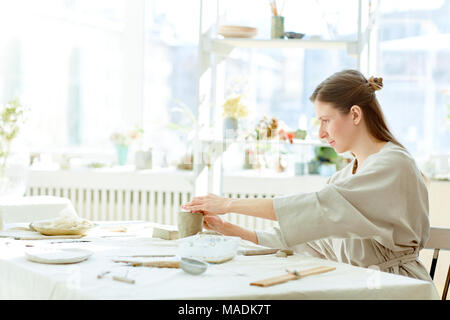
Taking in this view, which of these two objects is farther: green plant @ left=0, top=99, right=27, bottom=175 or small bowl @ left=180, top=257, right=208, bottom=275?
green plant @ left=0, top=99, right=27, bottom=175

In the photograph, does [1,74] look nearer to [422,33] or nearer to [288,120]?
[288,120]

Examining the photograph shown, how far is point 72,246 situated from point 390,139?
1072 mm

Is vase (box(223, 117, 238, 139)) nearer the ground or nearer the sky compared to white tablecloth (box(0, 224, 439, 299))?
nearer the sky

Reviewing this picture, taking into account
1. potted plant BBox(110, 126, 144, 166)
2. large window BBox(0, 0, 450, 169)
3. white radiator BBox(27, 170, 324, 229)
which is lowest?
white radiator BBox(27, 170, 324, 229)

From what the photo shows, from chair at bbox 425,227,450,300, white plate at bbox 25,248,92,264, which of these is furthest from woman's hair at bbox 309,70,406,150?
white plate at bbox 25,248,92,264

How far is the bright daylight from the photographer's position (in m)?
1.50

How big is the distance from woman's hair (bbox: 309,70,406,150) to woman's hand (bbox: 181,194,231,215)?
488mm

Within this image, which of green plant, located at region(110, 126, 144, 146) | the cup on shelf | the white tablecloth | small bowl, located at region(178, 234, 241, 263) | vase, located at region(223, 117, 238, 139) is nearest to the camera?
the white tablecloth

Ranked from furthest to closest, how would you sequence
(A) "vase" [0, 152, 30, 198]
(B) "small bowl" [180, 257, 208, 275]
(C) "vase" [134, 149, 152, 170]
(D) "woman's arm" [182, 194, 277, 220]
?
(C) "vase" [134, 149, 152, 170]
(A) "vase" [0, 152, 30, 198]
(D) "woman's arm" [182, 194, 277, 220]
(B) "small bowl" [180, 257, 208, 275]

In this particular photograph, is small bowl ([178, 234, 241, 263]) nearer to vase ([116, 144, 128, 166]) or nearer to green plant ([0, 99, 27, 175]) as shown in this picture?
green plant ([0, 99, 27, 175])

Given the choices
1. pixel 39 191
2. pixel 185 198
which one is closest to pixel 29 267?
pixel 185 198

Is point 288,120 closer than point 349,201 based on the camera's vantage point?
No

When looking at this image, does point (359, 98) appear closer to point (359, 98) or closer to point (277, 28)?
point (359, 98)

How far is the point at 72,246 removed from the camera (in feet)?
5.97
